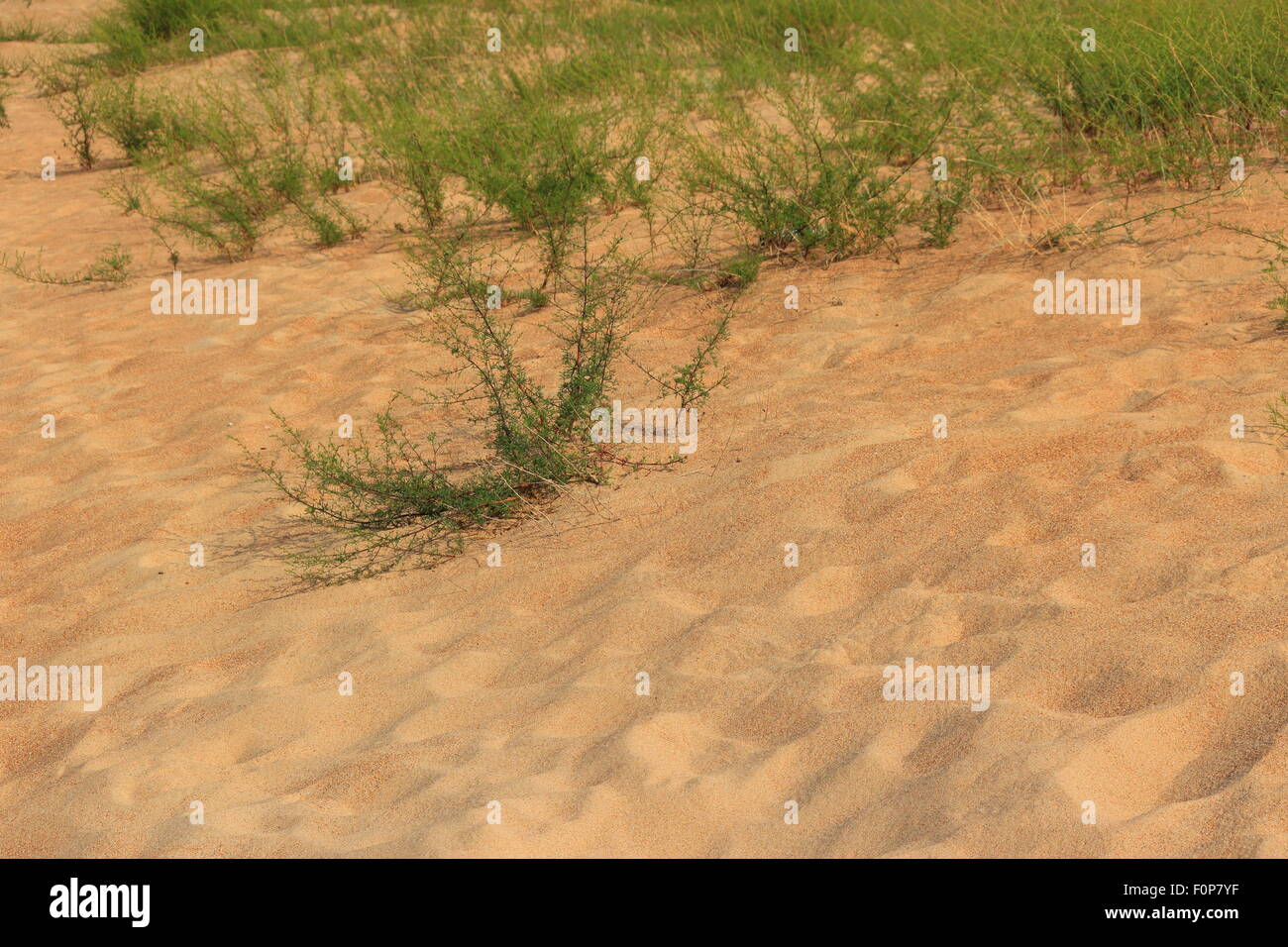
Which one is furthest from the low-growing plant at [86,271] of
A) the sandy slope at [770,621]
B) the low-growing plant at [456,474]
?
the low-growing plant at [456,474]

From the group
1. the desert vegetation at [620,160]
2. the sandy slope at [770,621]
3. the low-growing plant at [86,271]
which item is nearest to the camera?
the sandy slope at [770,621]

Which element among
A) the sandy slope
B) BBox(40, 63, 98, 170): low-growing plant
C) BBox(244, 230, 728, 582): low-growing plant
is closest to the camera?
the sandy slope

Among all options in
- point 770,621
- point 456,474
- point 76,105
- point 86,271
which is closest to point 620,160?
point 86,271

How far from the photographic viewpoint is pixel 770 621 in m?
3.04

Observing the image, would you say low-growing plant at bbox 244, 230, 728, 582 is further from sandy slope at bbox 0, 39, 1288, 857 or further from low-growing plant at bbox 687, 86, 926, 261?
low-growing plant at bbox 687, 86, 926, 261

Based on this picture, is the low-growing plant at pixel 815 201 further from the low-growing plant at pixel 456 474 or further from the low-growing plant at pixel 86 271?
the low-growing plant at pixel 86 271

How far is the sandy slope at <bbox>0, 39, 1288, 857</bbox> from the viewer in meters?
2.38

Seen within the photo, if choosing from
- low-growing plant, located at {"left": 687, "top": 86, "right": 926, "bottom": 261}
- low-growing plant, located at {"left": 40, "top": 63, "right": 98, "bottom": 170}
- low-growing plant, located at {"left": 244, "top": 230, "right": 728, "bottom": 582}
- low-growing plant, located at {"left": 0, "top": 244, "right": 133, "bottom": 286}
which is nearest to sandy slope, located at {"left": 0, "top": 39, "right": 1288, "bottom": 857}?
low-growing plant, located at {"left": 244, "top": 230, "right": 728, "bottom": 582}

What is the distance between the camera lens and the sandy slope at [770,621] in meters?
2.38

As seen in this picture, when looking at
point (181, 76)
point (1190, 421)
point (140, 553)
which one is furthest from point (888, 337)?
point (181, 76)

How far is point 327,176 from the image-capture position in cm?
→ 745

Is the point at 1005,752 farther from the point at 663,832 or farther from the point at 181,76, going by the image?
the point at 181,76

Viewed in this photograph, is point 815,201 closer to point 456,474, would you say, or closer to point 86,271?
point 456,474

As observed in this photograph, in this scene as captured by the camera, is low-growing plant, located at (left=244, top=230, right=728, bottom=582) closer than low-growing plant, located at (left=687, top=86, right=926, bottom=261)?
Yes
